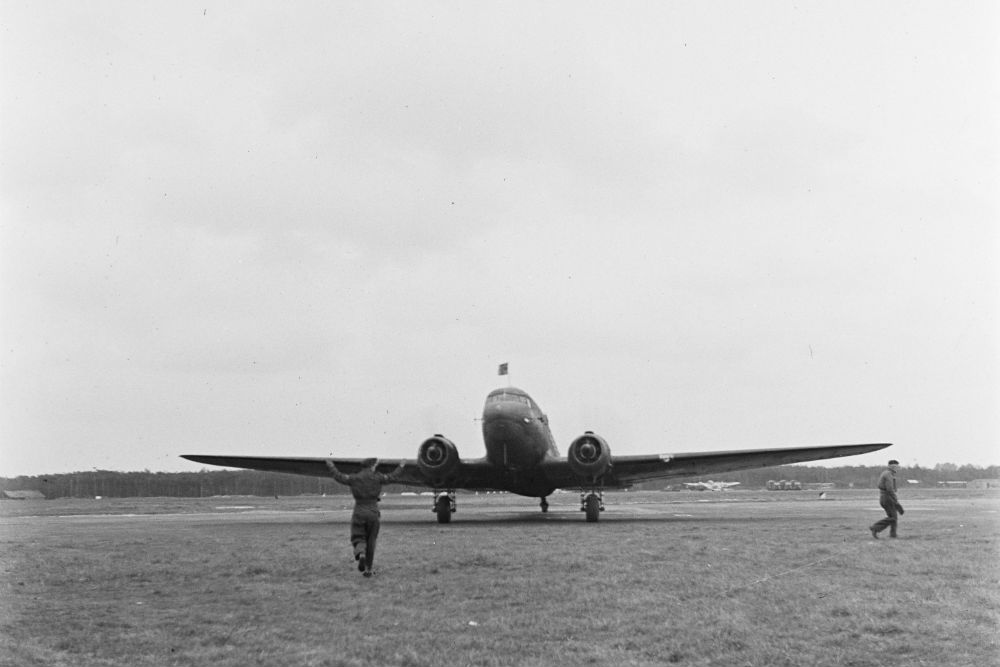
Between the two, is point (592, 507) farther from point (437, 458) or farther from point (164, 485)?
point (164, 485)

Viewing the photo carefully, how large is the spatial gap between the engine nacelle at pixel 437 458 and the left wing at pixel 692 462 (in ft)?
12.0

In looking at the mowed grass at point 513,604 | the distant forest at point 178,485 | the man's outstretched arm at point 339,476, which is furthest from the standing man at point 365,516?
the distant forest at point 178,485

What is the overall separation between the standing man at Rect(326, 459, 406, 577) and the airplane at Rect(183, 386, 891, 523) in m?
9.57

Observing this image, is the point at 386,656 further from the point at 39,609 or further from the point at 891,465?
the point at 891,465

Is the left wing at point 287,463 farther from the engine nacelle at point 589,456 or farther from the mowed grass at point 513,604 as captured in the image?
the mowed grass at point 513,604

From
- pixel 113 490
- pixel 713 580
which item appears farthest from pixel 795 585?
pixel 113 490

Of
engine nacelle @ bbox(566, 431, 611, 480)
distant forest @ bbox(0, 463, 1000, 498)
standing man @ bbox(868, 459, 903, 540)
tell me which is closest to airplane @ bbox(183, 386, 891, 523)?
engine nacelle @ bbox(566, 431, 611, 480)

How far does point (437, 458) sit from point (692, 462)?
967cm

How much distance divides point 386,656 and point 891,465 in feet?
46.5

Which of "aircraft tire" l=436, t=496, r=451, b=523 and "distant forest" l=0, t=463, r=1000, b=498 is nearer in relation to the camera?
"aircraft tire" l=436, t=496, r=451, b=523

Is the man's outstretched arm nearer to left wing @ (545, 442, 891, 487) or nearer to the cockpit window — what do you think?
the cockpit window

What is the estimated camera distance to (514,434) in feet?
81.7

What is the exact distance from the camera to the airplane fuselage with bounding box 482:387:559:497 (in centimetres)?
2466

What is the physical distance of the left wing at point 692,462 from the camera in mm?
27016
